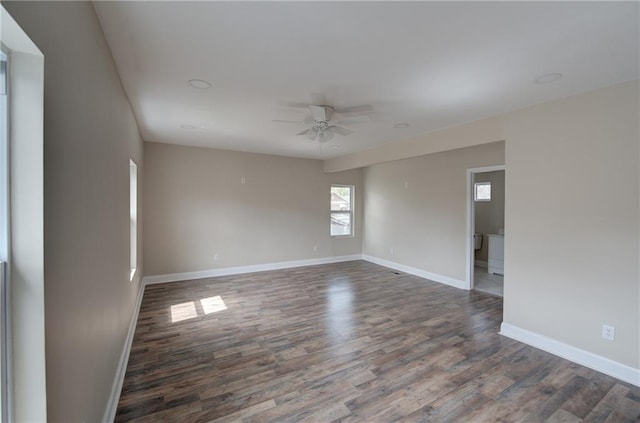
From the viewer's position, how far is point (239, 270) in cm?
581

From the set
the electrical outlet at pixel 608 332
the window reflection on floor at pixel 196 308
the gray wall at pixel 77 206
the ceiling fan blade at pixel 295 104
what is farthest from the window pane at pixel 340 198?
the gray wall at pixel 77 206

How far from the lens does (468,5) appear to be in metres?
1.51

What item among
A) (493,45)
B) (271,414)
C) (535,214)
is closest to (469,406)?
(271,414)

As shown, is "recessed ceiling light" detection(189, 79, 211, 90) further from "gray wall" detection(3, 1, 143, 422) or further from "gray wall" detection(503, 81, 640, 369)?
"gray wall" detection(503, 81, 640, 369)

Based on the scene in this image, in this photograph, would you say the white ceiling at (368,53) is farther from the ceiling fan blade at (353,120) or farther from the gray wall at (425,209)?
the gray wall at (425,209)

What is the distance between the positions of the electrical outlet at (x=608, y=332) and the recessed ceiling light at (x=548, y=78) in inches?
88.8

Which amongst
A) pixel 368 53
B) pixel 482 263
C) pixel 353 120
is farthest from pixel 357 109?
pixel 482 263

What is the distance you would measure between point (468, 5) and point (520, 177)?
2276 mm

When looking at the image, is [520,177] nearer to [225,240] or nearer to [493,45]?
[493,45]

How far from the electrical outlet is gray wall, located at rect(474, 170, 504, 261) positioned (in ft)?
13.5

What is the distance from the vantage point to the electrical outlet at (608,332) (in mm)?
2496

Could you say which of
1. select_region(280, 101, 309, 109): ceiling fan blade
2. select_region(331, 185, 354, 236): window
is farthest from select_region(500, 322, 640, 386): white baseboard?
select_region(331, 185, 354, 236): window

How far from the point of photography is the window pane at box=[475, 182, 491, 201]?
652cm

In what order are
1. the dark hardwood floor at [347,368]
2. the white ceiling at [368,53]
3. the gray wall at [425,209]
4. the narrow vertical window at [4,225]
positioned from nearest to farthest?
the narrow vertical window at [4,225], the white ceiling at [368,53], the dark hardwood floor at [347,368], the gray wall at [425,209]
